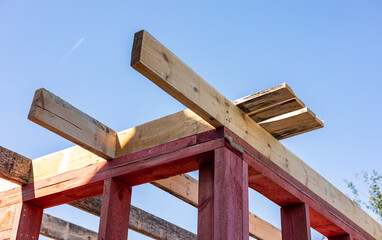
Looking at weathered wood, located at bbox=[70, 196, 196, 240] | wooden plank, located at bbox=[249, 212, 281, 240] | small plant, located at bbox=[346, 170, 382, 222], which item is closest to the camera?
weathered wood, located at bbox=[70, 196, 196, 240]

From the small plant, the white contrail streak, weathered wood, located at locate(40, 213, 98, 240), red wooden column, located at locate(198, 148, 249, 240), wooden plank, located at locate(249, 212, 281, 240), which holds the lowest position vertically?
red wooden column, located at locate(198, 148, 249, 240)

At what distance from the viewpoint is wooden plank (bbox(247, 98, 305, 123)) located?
13.3 feet

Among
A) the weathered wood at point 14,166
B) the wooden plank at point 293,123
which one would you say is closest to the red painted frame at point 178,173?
the weathered wood at point 14,166

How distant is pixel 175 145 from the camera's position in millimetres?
4020

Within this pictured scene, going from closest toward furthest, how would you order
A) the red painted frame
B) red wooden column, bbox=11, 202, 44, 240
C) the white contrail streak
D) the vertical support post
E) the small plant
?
the red painted frame
the vertical support post
red wooden column, bbox=11, 202, 44, 240
the small plant
the white contrail streak

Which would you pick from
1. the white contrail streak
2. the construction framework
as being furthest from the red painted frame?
the white contrail streak

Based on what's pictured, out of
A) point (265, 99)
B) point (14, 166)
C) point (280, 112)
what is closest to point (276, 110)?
point (280, 112)

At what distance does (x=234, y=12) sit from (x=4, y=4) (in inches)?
235

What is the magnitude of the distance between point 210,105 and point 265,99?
48 cm

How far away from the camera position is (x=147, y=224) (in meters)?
6.31

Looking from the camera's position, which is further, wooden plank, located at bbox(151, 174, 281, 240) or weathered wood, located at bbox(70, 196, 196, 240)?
weathered wood, located at bbox(70, 196, 196, 240)

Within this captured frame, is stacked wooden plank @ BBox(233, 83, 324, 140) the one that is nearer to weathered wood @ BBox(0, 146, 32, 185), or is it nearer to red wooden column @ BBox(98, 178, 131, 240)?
red wooden column @ BBox(98, 178, 131, 240)

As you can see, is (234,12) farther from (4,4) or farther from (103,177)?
(103,177)

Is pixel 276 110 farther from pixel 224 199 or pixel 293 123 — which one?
pixel 224 199
